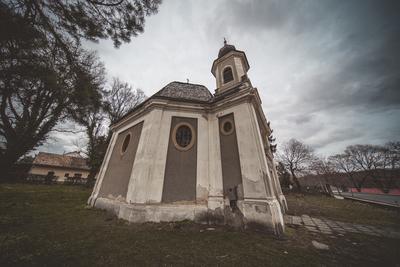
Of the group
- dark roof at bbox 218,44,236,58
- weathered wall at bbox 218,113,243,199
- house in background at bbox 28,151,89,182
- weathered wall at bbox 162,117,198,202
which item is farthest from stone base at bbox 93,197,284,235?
house in background at bbox 28,151,89,182

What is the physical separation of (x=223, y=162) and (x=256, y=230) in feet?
9.13

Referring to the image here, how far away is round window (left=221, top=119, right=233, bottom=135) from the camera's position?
22.5 feet

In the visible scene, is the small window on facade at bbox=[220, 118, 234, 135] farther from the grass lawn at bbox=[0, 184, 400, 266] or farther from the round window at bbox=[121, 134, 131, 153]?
the round window at bbox=[121, 134, 131, 153]

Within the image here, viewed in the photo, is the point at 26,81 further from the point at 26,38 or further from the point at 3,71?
the point at 26,38

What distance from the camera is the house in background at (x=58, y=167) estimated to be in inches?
987

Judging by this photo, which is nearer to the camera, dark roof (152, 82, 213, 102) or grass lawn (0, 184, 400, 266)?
grass lawn (0, 184, 400, 266)

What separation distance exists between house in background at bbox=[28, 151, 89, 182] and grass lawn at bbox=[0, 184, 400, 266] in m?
26.9

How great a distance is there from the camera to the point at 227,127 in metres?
7.02

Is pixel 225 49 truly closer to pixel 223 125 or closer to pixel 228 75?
pixel 228 75

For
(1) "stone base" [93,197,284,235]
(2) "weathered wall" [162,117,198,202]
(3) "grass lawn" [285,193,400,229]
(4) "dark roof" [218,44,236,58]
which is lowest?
(3) "grass lawn" [285,193,400,229]

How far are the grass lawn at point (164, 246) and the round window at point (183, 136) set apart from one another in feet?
10.9

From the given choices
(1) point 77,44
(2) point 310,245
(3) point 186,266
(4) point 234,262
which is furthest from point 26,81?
(2) point 310,245

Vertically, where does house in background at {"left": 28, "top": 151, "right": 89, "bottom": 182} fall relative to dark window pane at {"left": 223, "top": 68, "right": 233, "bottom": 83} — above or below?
below

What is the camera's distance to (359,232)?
523 centimetres
